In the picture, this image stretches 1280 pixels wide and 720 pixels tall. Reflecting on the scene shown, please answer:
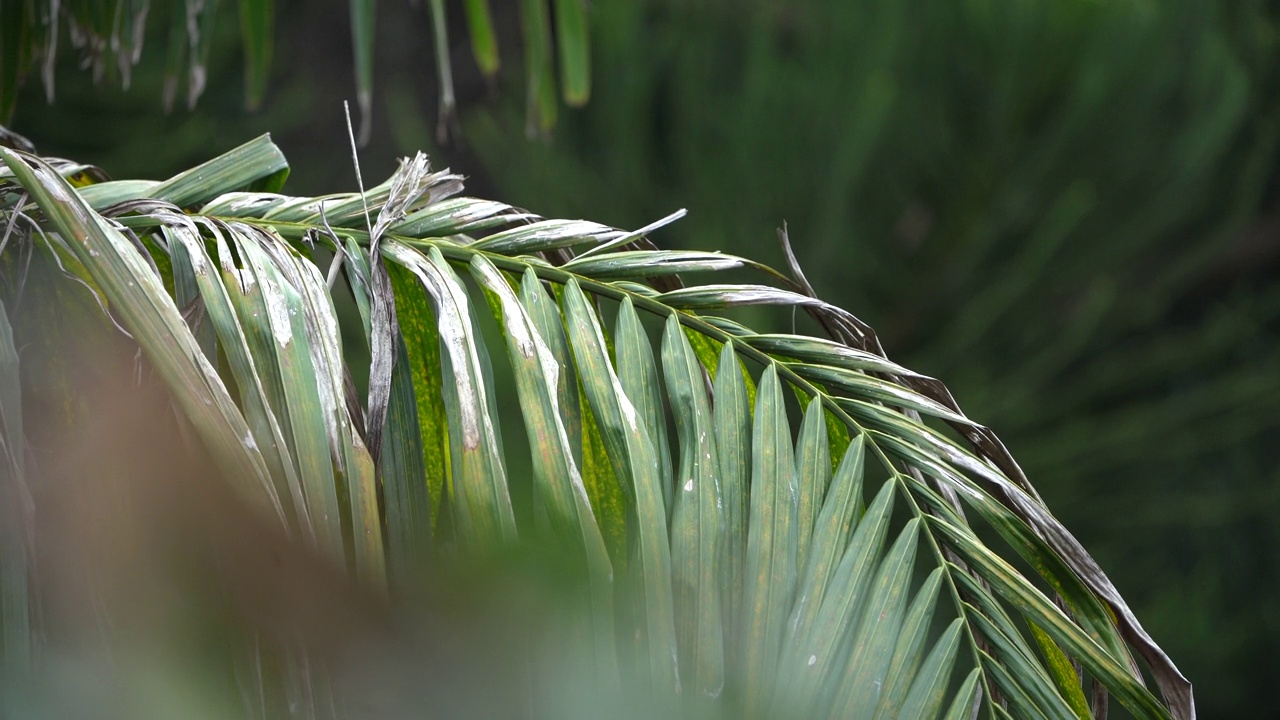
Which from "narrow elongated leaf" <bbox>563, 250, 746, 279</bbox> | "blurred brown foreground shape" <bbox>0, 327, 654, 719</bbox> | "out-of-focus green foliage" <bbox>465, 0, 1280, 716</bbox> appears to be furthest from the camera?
"out-of-focus green foliage" <bbox>465, 0, 1280, 716</bbox>

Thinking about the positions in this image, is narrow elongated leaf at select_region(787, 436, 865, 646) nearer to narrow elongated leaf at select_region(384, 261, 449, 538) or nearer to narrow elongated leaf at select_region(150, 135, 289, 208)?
narrow elongated leaf at select_region(384, 261, 449, 538)

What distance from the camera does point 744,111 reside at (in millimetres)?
1598

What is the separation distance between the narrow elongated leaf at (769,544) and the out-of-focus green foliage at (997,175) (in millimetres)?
1167

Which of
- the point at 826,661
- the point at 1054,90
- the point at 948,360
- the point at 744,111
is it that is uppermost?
the point at 1054,90

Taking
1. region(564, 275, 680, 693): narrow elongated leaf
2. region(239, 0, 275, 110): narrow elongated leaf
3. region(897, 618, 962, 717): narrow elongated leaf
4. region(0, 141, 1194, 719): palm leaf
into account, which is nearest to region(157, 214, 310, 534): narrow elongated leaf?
region(0, 141, 1194, 719): palm leaf

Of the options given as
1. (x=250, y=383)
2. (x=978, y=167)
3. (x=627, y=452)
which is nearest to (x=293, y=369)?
(x=250, y=383)

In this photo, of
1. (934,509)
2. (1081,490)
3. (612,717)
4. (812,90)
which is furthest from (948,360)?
(612,717)

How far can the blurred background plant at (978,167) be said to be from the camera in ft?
5.14

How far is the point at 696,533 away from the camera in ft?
1.20

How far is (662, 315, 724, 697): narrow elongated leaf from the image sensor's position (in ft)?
1.12

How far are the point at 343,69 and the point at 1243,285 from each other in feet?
6.74

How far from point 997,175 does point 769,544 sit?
136 cm

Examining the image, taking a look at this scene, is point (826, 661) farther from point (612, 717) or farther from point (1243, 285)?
point (1243, 285)

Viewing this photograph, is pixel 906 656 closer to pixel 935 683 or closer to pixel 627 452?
pixel 935 683
